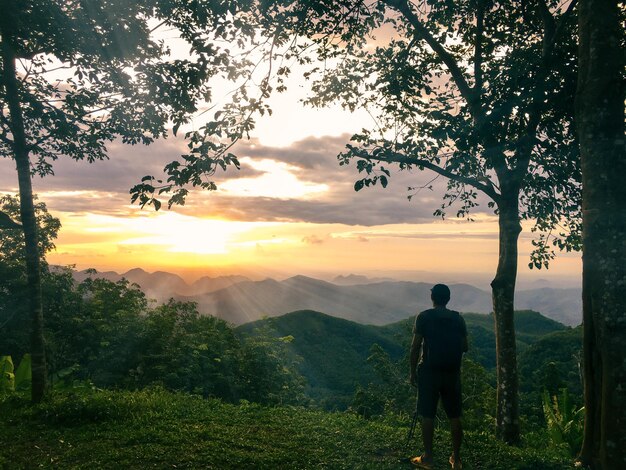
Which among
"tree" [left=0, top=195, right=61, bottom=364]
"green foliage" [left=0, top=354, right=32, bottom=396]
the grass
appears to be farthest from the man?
"tree" [left=0, top=195, right=61, bottom=364]

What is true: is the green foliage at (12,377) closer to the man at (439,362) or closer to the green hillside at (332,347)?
the man at (439,362)

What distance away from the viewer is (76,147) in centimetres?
1424

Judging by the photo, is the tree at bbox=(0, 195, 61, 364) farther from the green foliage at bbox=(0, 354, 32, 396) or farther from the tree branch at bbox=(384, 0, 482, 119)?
the tree branch at bbox=(384, 0, 482, 119)

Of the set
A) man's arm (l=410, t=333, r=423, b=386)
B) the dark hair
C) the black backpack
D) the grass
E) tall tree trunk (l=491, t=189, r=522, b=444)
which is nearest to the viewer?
the black backpack

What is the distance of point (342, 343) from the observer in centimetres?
14112

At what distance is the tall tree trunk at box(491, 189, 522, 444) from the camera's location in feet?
35.1

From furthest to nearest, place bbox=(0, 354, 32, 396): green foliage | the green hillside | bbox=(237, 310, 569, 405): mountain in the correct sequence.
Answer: the green hillside, bbox=(237, 310, 569, 405): mountain, bbox=(0, 354, 32, 396): green foliage

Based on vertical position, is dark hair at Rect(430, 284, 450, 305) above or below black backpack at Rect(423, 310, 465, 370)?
above

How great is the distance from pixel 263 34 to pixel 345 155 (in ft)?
11.9

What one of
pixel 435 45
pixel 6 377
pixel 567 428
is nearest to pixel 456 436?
pixel 567 428

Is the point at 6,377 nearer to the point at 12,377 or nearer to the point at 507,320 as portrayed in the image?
the point at 12,377

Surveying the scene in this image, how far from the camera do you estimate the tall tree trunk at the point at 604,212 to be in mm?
5773

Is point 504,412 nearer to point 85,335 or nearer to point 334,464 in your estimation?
point 334,464

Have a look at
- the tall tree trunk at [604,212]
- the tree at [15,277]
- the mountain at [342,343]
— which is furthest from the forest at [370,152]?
the mountain at [342,343]
